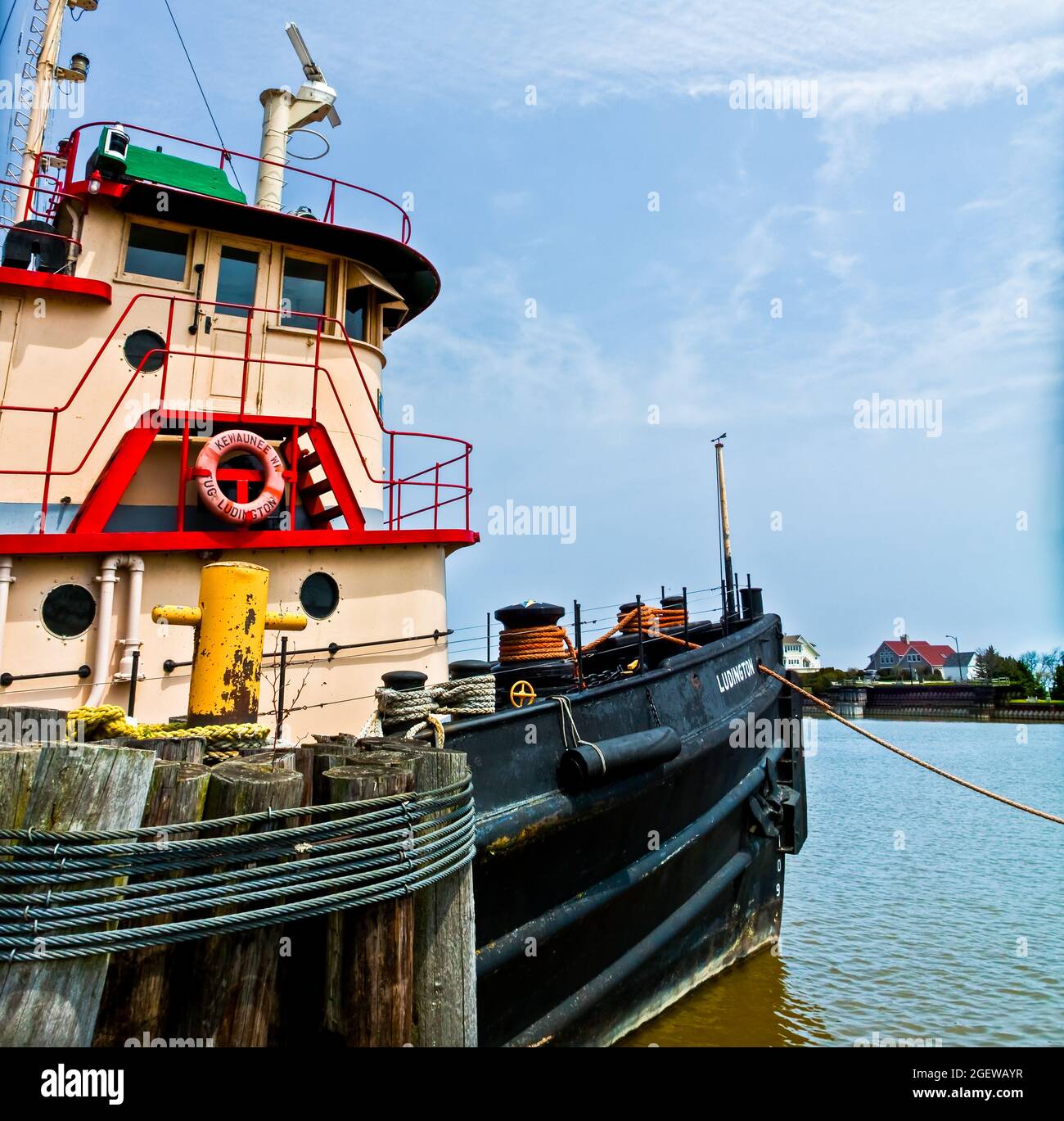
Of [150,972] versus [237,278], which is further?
[237,278]

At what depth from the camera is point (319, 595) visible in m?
8.20

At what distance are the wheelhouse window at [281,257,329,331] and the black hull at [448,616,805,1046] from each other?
618 centimetres

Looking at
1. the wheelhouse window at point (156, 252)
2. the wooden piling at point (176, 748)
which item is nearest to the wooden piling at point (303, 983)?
the wooden piling at point (176, 748)

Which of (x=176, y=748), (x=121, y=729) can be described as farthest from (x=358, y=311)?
(x=176, y=748)

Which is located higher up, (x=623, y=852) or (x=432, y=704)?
(x=432, y=704)

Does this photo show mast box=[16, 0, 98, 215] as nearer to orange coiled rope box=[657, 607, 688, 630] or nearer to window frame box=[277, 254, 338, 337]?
window frame box=[277, 254, 338, 337]

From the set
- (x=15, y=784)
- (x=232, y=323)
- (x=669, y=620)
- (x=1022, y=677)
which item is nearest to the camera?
(x=15, y=784)

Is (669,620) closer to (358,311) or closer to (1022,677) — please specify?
(358,311)

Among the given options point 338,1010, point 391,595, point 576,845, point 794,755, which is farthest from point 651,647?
point 338,1010

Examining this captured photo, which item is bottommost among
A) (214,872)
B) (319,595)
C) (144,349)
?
(214,872)

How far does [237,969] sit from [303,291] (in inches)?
345
